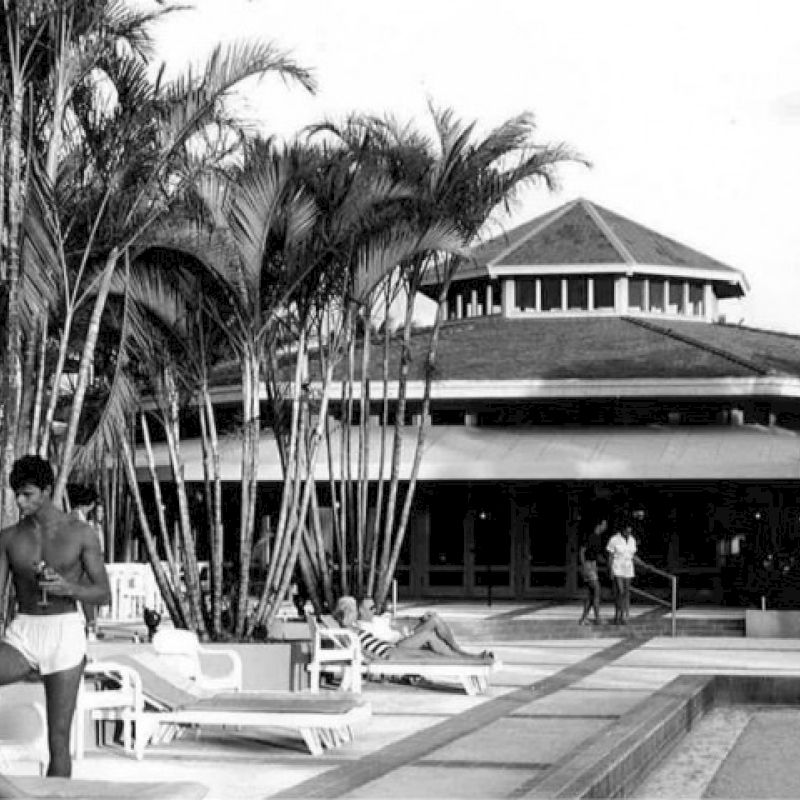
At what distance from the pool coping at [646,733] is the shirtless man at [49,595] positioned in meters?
2.38

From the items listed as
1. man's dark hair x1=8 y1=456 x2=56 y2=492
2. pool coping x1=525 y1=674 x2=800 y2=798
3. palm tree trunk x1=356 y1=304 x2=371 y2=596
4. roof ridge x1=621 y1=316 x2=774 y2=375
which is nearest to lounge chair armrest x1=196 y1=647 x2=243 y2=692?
pool coping x1=525 y1=674 x2=800 y2=798

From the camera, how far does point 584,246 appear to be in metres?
41.4

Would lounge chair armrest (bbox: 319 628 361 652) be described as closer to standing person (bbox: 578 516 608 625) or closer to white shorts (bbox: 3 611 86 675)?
white shorts (bbox: 3 611 86 675)

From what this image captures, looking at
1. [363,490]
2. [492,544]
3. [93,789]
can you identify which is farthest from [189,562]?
[492,544]

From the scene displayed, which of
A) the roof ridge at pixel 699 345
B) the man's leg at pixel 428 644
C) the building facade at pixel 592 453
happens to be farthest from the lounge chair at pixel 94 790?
the roof ridge at pixel 699 345

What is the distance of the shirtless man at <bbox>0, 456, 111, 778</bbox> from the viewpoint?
8.18m

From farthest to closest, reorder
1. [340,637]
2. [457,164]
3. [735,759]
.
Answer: [457,164] → [340,637] → [735,759]

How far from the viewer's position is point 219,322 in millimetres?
16516

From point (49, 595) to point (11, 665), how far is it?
32 centimetres

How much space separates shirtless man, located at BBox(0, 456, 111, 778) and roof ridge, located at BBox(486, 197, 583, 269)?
32405 mm

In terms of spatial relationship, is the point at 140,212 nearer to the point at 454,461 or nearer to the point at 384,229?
the point at 384,229

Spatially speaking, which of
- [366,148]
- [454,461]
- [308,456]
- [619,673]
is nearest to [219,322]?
[308,456]

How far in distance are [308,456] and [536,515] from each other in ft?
56.2

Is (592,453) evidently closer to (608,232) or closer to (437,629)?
(608,232)
